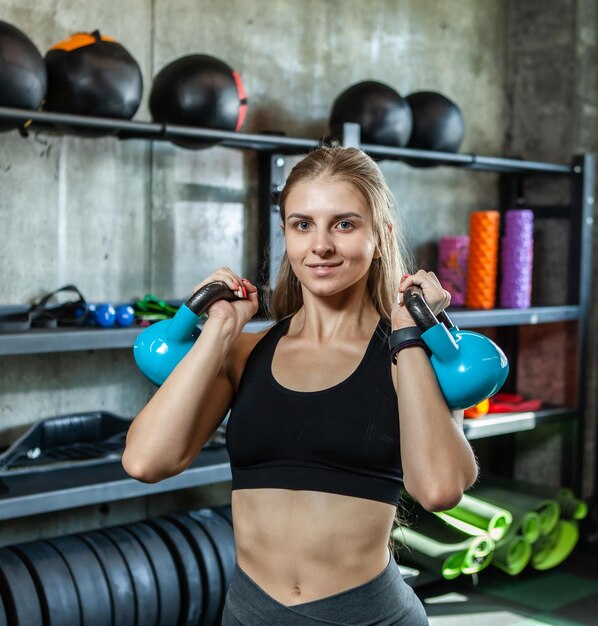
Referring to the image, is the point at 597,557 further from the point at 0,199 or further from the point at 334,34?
the point at 0,199

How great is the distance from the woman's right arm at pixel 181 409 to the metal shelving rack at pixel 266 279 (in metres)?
0.72

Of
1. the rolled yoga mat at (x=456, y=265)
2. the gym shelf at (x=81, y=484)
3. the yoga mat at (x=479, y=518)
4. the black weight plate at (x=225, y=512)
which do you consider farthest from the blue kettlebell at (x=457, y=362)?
the rolled yoga mat at (x=456, y=265)

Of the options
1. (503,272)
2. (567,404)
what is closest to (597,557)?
(567,404)

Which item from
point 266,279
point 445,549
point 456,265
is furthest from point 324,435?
point 456,265

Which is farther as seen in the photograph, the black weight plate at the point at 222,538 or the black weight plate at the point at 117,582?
the black weight plate at the point at 222,538

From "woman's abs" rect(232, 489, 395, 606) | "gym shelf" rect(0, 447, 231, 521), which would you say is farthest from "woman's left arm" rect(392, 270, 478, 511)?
"gym shelf" rect(0, 447, 231, 521)

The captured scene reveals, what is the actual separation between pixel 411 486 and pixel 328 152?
0.66m

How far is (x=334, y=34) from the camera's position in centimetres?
412

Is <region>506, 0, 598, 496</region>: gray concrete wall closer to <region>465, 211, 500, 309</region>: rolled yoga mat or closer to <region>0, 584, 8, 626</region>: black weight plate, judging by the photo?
<region>465, 211, 500, 309</region>: rolled yoga mat

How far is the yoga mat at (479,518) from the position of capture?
378 cm

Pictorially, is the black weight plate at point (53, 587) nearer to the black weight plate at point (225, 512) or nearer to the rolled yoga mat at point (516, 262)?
the black weight plate at point (225, 512)

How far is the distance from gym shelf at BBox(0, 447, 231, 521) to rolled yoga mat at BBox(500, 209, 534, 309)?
71.9 inches

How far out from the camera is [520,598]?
3.87 metres

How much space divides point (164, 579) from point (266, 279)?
1.25m
